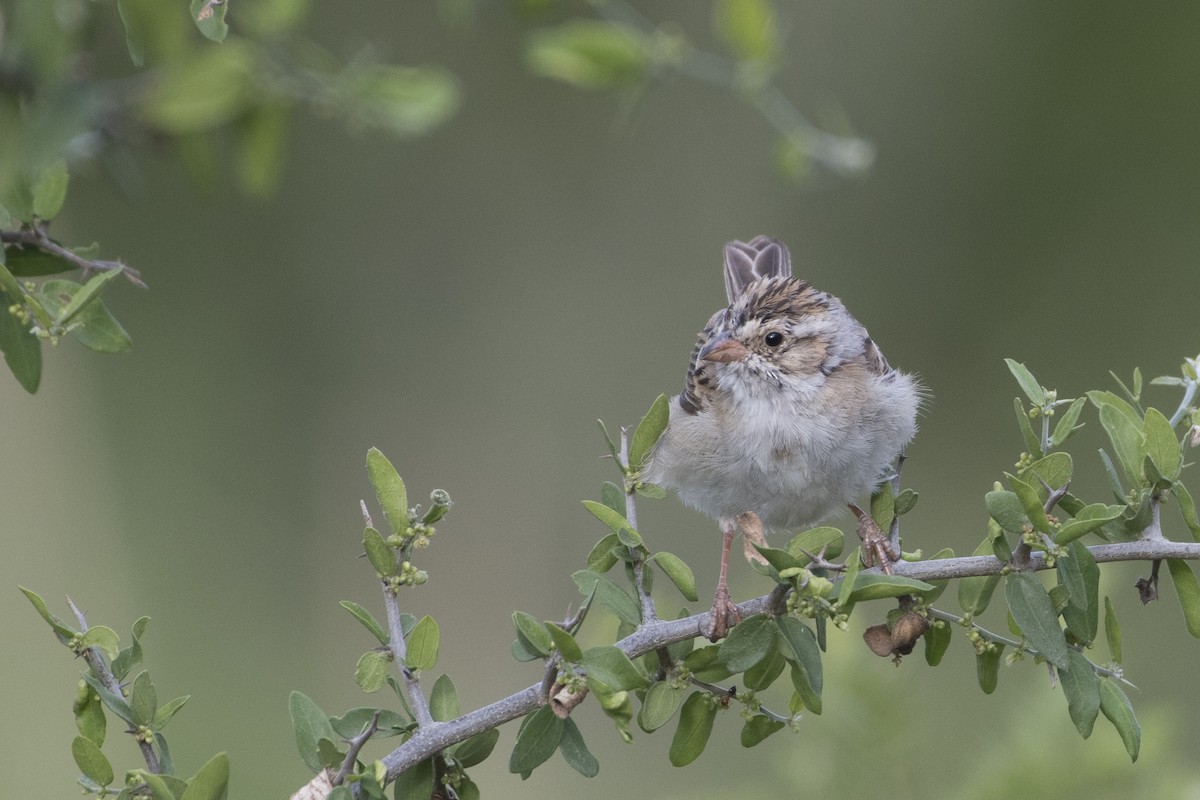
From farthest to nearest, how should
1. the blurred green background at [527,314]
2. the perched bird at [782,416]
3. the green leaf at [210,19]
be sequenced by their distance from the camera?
the blurred green background at [527,314], the perched bird at [782,416], the green leaf at [210,19]

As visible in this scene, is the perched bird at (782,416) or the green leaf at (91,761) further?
the perched bird at (782,416)

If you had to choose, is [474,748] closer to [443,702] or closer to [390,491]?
[443,702]

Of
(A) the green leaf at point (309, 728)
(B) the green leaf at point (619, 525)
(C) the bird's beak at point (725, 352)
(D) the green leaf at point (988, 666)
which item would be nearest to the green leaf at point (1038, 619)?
(D) the green leaf at point (988, 666)

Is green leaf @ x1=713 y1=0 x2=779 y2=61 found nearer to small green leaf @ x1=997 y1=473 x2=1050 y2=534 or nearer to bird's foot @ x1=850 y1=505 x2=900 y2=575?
bird's foot @ x1=850 y1=505 x2=900 y2=575

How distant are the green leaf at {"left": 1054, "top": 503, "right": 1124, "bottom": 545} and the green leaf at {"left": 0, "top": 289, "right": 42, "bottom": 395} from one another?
68.9 inches

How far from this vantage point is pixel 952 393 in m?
7.03

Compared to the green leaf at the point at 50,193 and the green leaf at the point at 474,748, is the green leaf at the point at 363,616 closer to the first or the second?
the green leaf at the point at 474,748

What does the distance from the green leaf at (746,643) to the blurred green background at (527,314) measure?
4.09m

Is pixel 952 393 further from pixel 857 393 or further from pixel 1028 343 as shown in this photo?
pixel 857 393

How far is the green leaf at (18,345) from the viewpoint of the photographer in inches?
86.0

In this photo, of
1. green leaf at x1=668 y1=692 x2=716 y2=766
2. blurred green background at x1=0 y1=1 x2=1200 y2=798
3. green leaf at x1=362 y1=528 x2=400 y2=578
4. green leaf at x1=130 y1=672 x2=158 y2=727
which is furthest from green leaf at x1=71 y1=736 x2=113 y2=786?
blurred green background at x1=0 y1=1 x2=1200 y2=798

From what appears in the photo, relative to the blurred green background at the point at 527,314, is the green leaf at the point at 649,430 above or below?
above

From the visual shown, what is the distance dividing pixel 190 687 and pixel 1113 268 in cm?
552

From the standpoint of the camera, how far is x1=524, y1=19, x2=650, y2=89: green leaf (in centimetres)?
261
